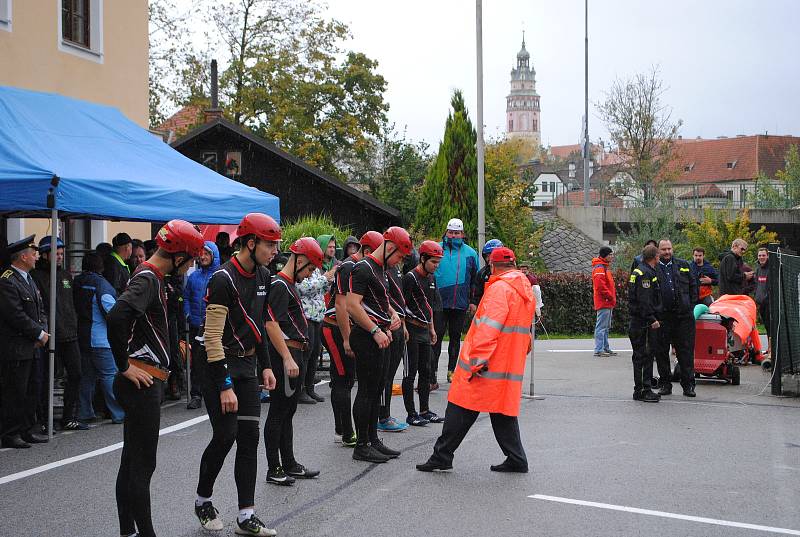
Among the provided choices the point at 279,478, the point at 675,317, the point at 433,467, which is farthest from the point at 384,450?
the point at 675,317

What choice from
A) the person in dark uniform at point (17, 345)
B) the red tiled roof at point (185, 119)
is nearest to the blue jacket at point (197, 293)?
the person in dark uniform at point (17, 345)

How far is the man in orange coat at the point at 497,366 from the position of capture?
24.9ft

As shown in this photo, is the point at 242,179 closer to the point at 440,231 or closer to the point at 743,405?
the point at 440,231

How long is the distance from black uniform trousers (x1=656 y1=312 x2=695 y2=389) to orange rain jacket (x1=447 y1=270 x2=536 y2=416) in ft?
16.0

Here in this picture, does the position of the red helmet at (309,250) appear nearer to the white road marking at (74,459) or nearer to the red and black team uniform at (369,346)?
the red and black team uniform at (369,346)

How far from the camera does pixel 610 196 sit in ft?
155

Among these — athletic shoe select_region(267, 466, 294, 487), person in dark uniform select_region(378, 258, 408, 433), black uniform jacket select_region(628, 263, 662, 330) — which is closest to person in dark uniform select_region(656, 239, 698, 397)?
black uniform jacket select_region(628, 263, 662, 330)

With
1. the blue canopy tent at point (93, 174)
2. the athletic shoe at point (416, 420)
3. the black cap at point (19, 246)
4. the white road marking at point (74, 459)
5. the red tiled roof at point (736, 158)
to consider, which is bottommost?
the white road marking at point (74, 459)

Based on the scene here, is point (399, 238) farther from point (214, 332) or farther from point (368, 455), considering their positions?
point (214, 332)

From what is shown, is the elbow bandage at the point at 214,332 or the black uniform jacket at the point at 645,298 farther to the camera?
the black uniform jacket at the point at 645,298

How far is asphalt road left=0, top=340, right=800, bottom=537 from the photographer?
251 inches

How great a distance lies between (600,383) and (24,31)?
10.4m

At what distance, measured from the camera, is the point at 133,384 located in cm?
548

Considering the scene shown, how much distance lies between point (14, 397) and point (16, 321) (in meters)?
0.73
